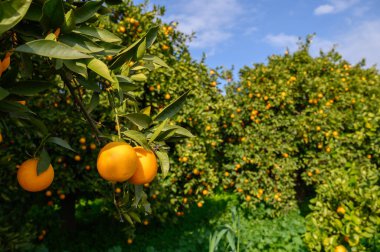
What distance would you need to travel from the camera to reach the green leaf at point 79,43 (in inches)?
39.1

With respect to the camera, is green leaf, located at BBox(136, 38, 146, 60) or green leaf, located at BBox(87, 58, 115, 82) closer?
green leaf, located at BBox(87, 58, 115, 82)

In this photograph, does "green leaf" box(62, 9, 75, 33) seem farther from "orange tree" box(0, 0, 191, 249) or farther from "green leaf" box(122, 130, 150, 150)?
"green leaf" box(122, 130, 150, 150)

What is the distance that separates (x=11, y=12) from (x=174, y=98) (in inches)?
142

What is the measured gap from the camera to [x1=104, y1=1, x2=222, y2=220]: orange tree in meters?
4.21

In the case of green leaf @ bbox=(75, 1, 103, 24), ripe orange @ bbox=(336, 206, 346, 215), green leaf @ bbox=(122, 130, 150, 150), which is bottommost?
ripe orange @ bbox=(336, 206, 346, 215)

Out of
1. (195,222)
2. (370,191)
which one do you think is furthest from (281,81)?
(370,191)

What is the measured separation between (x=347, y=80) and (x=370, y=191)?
4.99m

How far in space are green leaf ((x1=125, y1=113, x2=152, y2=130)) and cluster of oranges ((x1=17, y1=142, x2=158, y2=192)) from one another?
0.08 m

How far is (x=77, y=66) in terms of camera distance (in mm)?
979

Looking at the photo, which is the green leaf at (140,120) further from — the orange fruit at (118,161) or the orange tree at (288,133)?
the orange tree at (288,133)

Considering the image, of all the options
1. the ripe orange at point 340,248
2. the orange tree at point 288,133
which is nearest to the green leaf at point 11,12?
the ripe orange at point 340,248

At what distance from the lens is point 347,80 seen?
738cm

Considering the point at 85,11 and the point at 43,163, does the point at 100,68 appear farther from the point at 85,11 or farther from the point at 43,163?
the point at 43,163

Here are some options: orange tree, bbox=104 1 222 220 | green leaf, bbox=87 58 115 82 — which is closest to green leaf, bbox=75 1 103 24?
green leaf, bbox=87 58 115 82
